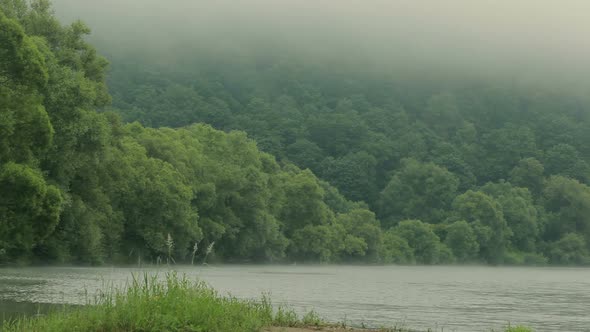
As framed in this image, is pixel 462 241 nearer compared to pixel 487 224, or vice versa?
pixel 462 241

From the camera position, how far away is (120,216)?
3310 inches

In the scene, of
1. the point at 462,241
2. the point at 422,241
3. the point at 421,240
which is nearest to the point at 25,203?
the point at 422,241

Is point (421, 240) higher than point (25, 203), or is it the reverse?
point (421, 240)

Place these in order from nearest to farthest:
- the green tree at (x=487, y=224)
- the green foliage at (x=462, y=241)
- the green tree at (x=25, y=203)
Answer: the green tree at (x=25, y=203)
the green foliage at (x=462, y=241)
the green tree at (x=487, y=224)

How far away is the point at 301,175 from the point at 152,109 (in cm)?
A: 6894

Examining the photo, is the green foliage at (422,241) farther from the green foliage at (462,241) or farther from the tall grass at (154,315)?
the tall grass at (154,315)

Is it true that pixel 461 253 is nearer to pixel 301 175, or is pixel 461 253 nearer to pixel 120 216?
pixel 301 175

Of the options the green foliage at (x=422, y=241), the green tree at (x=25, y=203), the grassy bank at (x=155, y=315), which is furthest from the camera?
the green foliage at (x=422, y=241)

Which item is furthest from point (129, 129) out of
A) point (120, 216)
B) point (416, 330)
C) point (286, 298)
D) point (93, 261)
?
point (416, 330)

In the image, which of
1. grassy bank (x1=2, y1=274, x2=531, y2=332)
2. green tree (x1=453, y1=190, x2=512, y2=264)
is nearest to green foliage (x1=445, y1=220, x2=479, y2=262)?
green tree (x1=453, y1=190, x2=512, y2=264)

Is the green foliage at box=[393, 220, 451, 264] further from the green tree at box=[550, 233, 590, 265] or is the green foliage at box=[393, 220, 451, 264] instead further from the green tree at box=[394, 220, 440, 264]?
the green tree at box=[550, 233, 590, 265]

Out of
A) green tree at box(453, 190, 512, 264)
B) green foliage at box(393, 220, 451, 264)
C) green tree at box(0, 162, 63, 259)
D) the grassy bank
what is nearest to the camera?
the grassy bank

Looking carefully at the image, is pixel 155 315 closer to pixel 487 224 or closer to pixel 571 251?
pixel 487 224

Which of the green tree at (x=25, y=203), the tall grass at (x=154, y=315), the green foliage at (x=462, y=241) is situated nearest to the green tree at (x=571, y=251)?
the green foliage at (x=462, y=241)
